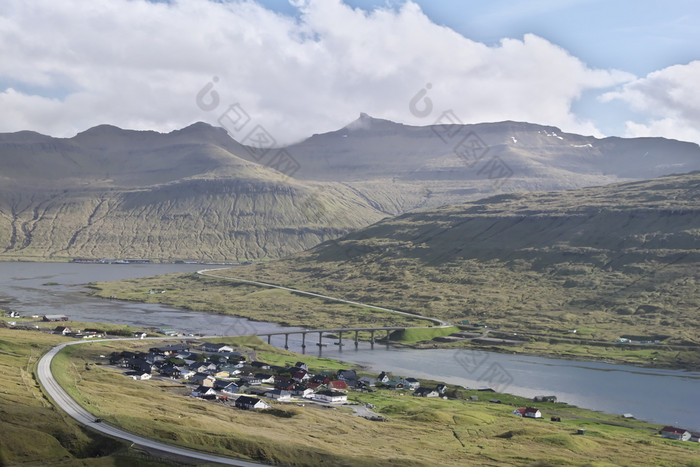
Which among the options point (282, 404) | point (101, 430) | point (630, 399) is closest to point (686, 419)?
point (630, 399)

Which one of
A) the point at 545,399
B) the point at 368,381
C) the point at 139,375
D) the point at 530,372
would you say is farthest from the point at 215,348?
the point at 530,372

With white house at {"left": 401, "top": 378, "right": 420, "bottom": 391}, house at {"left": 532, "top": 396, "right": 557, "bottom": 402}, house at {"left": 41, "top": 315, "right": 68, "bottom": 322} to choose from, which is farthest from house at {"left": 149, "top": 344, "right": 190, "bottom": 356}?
house at {"left": 532, "top": 396, "right": 557, "bottom": 402}

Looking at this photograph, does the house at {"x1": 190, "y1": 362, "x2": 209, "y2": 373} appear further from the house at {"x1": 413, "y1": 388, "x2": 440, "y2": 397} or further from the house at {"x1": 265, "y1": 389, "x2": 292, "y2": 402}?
the house at {"x1": 413, "y1": 388, "x2": 440, "y2": 397}

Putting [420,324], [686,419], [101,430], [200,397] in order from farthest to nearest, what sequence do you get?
1. [420,324]
2. [686,419]
3. [200,397]
4. [101,430]

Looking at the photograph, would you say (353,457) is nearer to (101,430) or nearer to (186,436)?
(186,436)

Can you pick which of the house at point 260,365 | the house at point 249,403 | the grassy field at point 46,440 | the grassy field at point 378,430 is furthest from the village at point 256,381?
the grassy field at point 46,440

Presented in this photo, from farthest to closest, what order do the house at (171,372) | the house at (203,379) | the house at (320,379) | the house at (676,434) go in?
the house at (171,372), the house at (320,379), the house at (203,379), the house at (676,434)

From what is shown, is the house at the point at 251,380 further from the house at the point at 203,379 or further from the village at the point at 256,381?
the house at the point at 203,379
